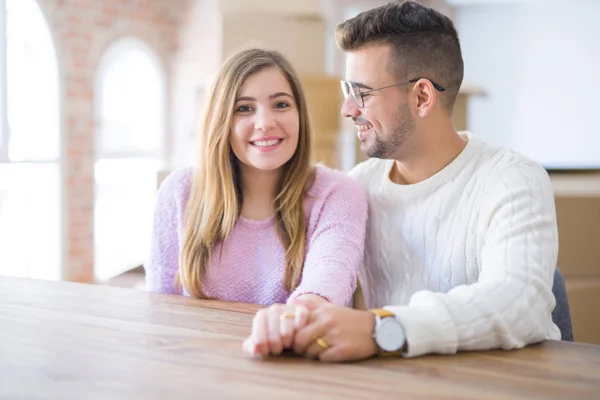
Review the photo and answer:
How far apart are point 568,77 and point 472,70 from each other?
0.94m

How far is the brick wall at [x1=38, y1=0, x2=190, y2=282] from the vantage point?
4926 millimetres

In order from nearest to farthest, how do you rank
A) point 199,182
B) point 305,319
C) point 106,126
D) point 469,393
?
point 469,393 < point 305,319 < point 199,182 < point 106,126

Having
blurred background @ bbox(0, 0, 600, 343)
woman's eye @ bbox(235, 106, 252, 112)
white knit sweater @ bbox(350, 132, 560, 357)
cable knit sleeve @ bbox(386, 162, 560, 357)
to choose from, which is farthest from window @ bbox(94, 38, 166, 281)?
cable knit sleeve @ bbox(386, 162, 560, 357)

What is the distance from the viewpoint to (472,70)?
22.5ft

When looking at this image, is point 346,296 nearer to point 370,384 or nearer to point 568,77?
point 370,384

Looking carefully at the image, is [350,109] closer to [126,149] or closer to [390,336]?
[390,336]

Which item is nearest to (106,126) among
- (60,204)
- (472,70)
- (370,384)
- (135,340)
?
(60,204)

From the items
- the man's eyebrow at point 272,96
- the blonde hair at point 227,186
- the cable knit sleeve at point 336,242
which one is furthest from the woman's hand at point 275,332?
the man's eyebrow at point 272,96

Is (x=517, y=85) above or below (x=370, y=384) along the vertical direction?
above

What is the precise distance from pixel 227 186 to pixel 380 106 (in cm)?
47

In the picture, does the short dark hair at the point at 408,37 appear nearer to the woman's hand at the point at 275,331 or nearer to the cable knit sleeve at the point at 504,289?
the cable knit sleeve at the point at 504,289

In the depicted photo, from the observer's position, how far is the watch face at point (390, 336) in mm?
→ 1064

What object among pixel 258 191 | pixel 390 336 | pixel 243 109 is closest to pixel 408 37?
pixel 243 109

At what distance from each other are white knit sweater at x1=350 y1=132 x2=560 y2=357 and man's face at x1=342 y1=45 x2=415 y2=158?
132 mm
